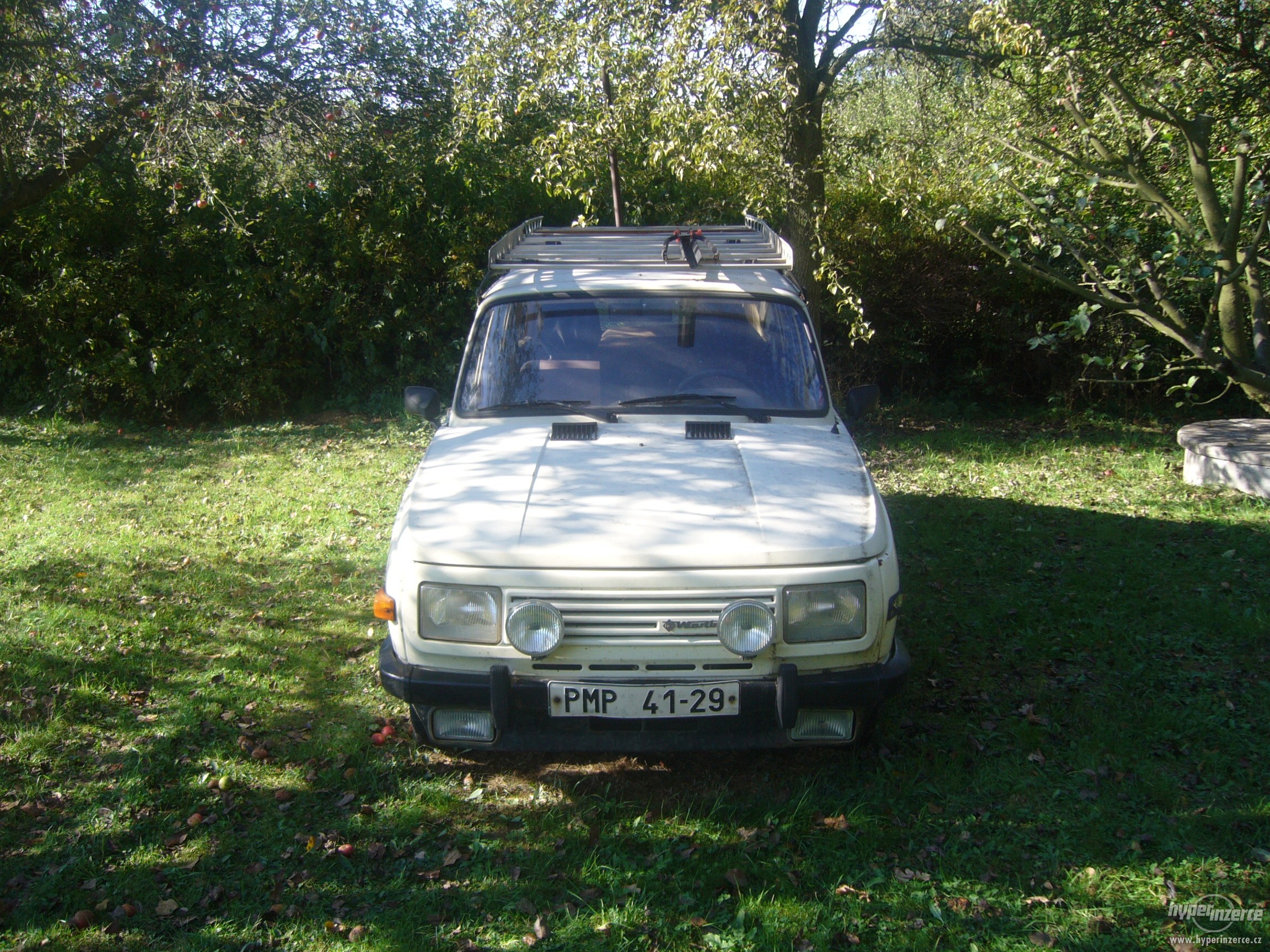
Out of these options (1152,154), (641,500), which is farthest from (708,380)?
(1152,154)

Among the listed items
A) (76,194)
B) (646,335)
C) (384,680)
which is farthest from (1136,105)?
(76,194)

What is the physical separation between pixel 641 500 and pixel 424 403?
6.02 ft

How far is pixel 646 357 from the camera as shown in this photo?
181 inches

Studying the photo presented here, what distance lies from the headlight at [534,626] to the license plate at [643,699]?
15cm

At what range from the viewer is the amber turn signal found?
3.50 m

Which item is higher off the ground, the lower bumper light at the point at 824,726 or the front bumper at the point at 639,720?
the front bumper at the point at 639,720

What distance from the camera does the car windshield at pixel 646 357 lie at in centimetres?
452

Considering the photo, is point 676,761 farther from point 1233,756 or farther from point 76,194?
point 76,194

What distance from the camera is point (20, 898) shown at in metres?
3.21

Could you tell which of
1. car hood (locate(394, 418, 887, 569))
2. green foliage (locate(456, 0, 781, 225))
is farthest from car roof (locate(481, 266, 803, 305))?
green foliage (locate(456, 0, 781, 225))

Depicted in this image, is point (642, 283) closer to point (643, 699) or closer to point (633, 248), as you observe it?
point (633, 248)

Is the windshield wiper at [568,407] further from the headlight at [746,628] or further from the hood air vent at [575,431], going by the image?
the headlight at [746,628]

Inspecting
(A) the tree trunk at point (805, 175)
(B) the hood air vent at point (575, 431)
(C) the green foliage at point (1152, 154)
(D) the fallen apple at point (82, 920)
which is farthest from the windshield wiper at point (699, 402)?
(A) the tree trunk at point (805, 175)

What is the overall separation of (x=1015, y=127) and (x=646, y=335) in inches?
210
